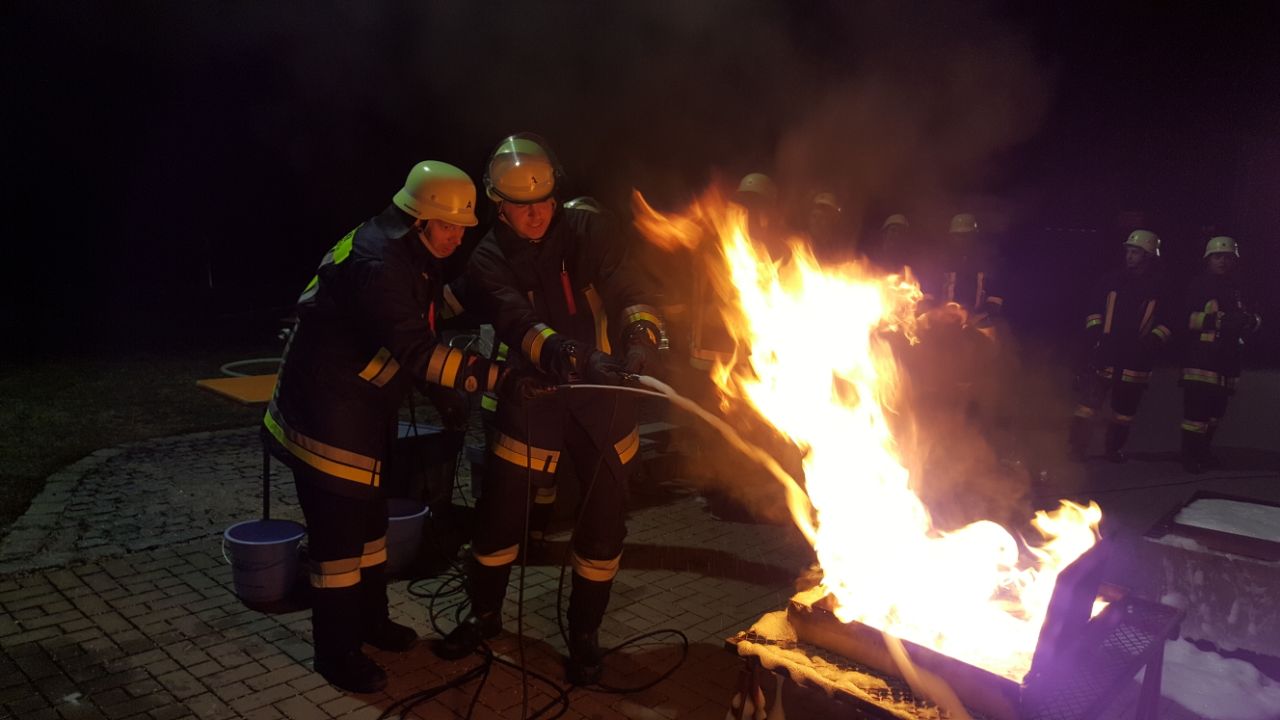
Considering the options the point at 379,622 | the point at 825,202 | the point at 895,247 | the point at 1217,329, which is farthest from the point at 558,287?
the point at 1217,329

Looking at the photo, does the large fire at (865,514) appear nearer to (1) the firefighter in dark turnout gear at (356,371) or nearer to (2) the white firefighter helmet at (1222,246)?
(1) the firefighter in dark turnout gear at (356,371)

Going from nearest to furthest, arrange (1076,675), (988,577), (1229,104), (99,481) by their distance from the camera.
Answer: (1076,675)
(988,577)
(99,481)
(1229,104)

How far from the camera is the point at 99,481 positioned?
6.84 meters

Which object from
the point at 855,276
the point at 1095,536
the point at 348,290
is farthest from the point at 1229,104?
the point at 348,290

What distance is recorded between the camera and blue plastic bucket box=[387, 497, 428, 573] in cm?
503

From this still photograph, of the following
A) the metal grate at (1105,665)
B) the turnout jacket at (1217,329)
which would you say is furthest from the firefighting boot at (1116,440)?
the metal grate at (1105,665)

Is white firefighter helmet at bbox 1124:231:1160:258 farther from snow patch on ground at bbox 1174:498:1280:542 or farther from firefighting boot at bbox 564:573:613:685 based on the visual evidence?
firefighting boot at bbox 564:573:613:685

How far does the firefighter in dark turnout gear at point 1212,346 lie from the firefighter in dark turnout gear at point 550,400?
24.0 ft

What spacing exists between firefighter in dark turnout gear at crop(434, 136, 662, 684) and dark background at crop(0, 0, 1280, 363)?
4.55m

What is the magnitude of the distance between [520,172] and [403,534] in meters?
2.39

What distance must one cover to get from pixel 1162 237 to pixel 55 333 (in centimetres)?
2068

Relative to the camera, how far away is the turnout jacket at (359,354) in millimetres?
3609

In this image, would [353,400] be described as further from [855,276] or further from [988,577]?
[855,276]

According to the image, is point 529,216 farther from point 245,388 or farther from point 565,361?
point 245,388
